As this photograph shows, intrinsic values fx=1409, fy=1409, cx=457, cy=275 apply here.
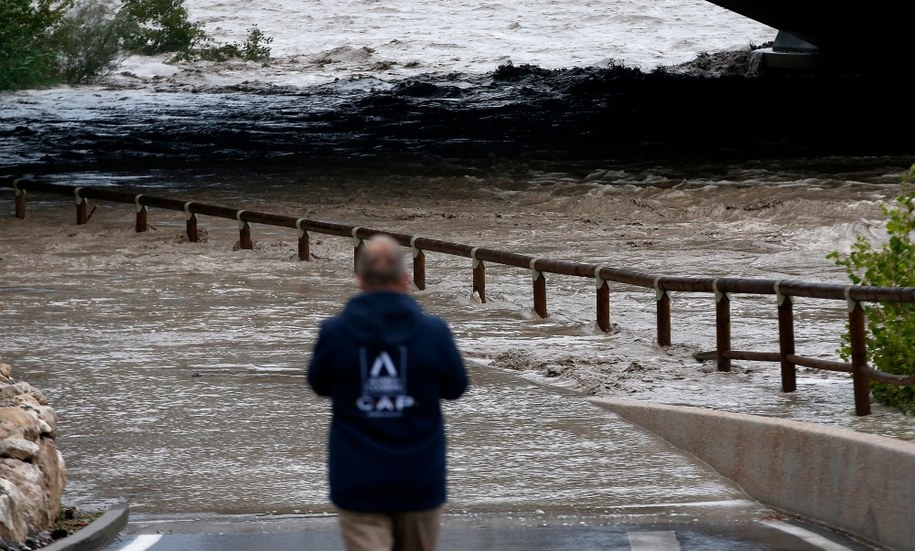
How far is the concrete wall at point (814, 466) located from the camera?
656 cm

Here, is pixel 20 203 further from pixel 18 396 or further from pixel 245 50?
pixel 245 50

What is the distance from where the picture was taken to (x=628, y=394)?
10586mm

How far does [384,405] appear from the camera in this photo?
426 centimetres

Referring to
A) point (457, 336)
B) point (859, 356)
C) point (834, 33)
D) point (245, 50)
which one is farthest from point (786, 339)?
point (245, 50)

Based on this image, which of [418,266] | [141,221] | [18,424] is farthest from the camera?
[141,221]

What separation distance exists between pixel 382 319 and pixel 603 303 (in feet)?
32.1

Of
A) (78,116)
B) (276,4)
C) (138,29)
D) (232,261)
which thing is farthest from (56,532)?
(276,4)

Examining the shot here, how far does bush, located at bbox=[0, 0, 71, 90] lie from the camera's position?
49031 mm

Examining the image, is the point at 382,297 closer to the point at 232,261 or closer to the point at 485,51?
the point at 232,261

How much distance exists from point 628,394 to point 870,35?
39.3 m

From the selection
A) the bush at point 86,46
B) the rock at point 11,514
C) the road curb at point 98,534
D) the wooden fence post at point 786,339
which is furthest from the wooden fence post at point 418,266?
the bush at point 86,46

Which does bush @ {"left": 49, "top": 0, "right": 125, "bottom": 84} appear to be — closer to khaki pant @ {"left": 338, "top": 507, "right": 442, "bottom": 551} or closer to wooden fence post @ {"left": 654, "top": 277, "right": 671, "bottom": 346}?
wooden fence post @ {"left": 654, "top": 277, "right": 671, "bottom": 346}

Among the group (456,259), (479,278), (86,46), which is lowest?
(456,259)

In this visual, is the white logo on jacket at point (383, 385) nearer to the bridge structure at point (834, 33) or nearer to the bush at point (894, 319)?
the bush at point (894, 319)
